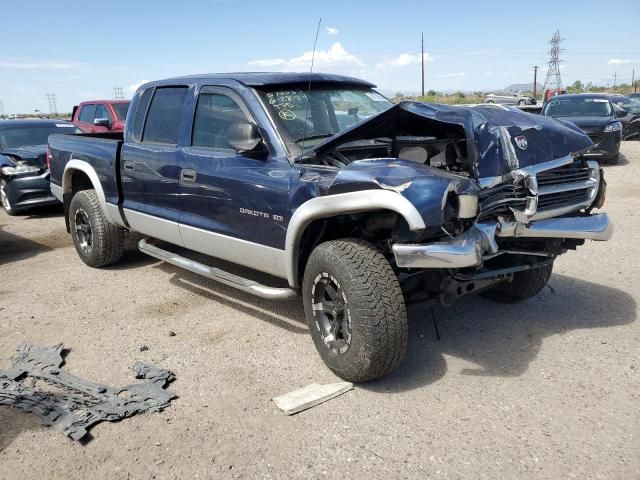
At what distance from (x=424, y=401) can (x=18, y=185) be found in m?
8.32

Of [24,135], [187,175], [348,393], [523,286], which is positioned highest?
[24,135]

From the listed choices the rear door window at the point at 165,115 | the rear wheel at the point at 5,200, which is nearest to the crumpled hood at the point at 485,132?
the rear door window at the point at 165,115

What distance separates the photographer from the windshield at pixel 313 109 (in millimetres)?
4098

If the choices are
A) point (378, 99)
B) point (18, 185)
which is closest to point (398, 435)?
point (378, 99)

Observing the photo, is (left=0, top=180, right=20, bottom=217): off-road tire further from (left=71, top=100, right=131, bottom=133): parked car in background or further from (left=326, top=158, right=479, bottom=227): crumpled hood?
(left=326, top=158, right=479, bottom=227): crumpled hood

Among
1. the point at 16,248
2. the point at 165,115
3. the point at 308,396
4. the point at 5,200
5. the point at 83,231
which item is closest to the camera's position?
the point at 308,396

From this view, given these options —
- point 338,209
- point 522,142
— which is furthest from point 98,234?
point 522,142

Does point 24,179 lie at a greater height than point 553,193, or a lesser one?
lesser

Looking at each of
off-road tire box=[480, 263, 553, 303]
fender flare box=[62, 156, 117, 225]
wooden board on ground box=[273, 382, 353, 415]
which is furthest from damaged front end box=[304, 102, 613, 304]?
fender flare box=[62, 156, 117, 225]

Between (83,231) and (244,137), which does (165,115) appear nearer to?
(244,137)

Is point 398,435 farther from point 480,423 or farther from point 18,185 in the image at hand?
point 18,185

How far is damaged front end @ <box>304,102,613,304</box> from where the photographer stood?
3137mm

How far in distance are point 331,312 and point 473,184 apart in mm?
1196

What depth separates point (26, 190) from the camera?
30.2 ft
